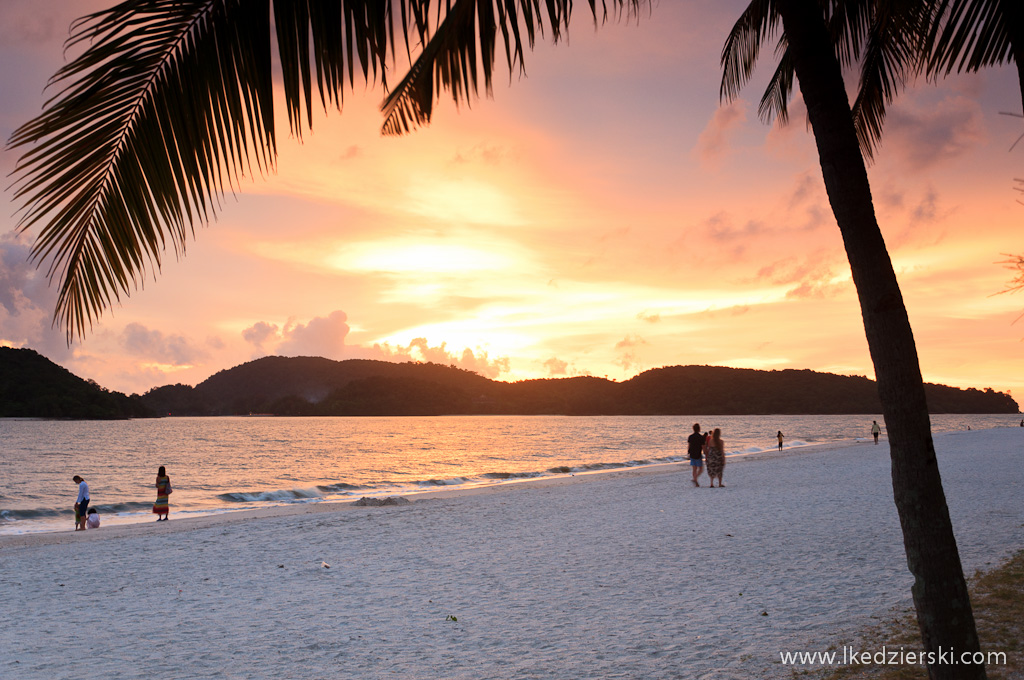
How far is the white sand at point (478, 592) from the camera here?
5.93m

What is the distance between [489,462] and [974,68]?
47.8 meters

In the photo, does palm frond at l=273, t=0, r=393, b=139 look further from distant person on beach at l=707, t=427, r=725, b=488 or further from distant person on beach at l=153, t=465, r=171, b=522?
distant person on beach at l=153, t=465, r=171, b=522

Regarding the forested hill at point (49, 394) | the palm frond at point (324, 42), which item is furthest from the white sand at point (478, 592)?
the forested hill at point (49, 394)

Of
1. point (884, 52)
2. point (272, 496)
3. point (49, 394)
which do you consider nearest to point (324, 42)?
point (884, 52)

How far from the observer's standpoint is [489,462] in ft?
165

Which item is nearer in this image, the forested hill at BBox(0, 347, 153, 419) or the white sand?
the white sand

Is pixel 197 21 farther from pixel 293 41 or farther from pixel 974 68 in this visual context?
pixel 974 68

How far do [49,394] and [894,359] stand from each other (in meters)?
156

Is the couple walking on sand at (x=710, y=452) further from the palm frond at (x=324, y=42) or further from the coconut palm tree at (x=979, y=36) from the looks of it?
the palm frond at (x=324, y=42)

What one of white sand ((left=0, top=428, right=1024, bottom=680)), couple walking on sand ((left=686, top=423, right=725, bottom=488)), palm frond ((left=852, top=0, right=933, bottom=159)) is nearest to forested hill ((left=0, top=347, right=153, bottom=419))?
white sand ((left=0, top=428, right=1024, bottom=680))

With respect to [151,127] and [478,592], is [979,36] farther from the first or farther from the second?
[478,592]

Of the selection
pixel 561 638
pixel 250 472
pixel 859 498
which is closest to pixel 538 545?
pixel 561 638

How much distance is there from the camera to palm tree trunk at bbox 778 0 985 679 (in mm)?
2881

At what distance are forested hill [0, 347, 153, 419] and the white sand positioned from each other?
78.1 metres
